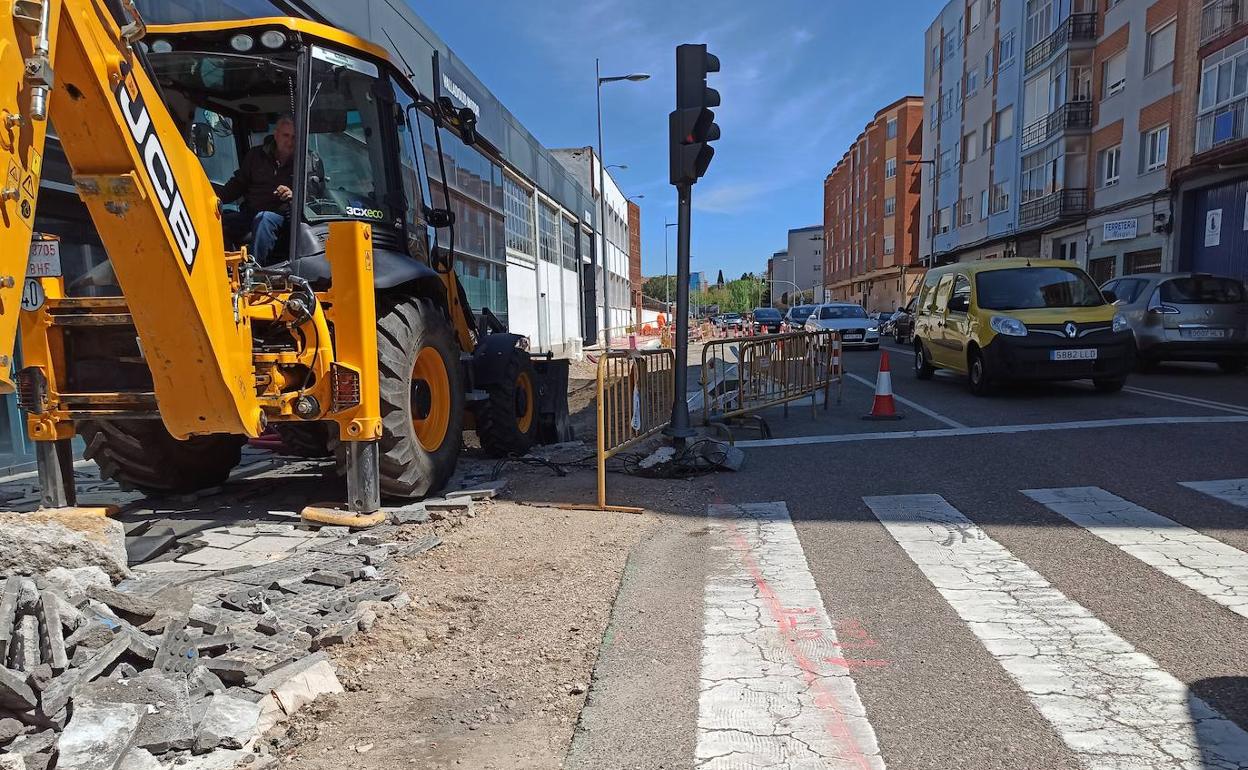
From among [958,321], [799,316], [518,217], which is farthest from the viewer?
[799,316]

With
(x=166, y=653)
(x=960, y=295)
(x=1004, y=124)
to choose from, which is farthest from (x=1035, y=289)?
(x=1004, y=124)

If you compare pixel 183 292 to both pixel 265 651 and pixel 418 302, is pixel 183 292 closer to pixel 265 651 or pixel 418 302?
pixel 265 651

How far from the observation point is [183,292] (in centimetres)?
332

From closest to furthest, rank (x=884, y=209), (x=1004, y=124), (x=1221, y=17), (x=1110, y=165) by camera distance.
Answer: (x=1221, y=17) < (x=1110, y=165) < (x=1004, y=124) < (x=884, y=209)

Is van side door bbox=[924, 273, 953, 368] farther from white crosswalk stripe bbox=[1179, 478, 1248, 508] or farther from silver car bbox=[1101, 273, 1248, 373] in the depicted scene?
white crosswalk stripe bbox=[1179, 478, 1248, 508]

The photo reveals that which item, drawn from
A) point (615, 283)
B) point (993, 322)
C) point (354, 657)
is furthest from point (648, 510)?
point (615, 283)

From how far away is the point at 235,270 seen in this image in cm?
402

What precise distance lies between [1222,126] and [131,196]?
2655cm

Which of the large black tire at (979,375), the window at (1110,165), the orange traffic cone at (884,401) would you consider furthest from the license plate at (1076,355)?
the window at (1110,165)

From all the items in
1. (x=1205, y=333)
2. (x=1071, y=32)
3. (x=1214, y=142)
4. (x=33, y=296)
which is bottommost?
(x=1205, y=333)

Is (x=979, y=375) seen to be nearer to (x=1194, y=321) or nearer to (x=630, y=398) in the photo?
(x=1194, y=321)

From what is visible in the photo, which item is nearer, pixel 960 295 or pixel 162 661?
pixel 162 661

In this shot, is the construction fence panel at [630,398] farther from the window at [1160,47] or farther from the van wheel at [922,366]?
the window at [1160,47]

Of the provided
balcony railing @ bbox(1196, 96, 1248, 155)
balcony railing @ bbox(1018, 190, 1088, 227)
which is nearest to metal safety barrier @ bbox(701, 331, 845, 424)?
balcony railing @ bbox(1196, 96, 1248, 155)
